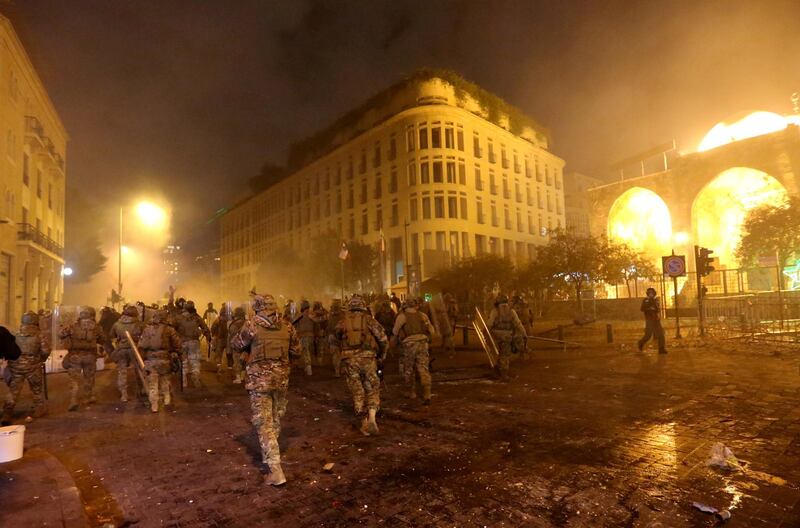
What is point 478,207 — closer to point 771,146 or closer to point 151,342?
point 771,146

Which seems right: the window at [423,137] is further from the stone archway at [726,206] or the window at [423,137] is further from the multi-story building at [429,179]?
the stone archway at [726,206]

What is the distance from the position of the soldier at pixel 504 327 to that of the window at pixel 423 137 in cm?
3381

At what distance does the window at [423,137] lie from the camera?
42125mm

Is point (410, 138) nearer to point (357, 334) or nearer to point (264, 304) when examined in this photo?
point (357, 334)

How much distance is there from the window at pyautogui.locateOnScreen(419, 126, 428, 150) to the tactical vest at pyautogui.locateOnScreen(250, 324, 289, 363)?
127ft

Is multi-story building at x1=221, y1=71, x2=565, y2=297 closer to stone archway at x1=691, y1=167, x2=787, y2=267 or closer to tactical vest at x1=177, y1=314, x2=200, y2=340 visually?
stone archway at x1=691, y1=167, x2=787, y2=267

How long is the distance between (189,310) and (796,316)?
19.4 m

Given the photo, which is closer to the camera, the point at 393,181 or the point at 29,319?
the point at 29,319

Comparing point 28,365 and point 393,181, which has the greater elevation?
point 393,181

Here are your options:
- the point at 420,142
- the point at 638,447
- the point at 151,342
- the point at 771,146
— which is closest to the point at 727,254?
the point at 771,146

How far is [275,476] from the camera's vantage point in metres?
4.75

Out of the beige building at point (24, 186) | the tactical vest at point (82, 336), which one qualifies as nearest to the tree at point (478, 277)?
the tactical vest at point (82, 336)

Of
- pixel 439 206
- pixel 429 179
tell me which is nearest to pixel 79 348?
pixel 439 206

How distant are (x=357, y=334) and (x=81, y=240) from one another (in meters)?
56.3
